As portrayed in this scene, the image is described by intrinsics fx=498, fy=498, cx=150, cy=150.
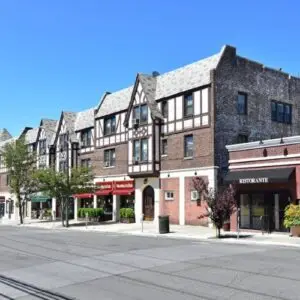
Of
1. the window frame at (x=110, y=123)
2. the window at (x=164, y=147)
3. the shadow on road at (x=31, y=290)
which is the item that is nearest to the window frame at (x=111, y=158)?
the window frame at (x=110, y=123)

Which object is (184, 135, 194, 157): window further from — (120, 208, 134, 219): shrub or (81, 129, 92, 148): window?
(81, 129, 92, 148): window

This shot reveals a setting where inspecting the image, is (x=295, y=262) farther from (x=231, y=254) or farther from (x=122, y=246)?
(x=122, y=246)

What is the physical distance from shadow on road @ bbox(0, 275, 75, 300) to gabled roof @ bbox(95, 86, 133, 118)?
30.4 m

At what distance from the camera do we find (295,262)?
14.6 metres

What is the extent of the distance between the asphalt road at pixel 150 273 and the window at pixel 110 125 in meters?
25.0

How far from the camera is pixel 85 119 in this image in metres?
49.8

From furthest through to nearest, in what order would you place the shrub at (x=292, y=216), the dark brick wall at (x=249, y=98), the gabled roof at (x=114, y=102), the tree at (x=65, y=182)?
the gabled roof at (x=114, y=102), the tree at (x=65, y=182), the dark brick wall at (x=249, y=98), the shrub at (x=292, y=216)

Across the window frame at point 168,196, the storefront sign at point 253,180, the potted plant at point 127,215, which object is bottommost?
the potted plant at point 127,215

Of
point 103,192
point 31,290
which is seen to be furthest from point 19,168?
point 31,290

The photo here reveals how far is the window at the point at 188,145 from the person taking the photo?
34781 mm

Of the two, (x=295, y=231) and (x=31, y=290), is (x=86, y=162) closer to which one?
(x=295, y=231)

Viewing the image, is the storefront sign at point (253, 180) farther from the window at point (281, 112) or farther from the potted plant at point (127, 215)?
the potted plant at point (127, 215)

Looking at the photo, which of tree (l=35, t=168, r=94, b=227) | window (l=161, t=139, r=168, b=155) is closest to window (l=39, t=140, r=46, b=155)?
tree (l=35, t=168, r=94, b=227)

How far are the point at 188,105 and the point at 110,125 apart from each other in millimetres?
11196
